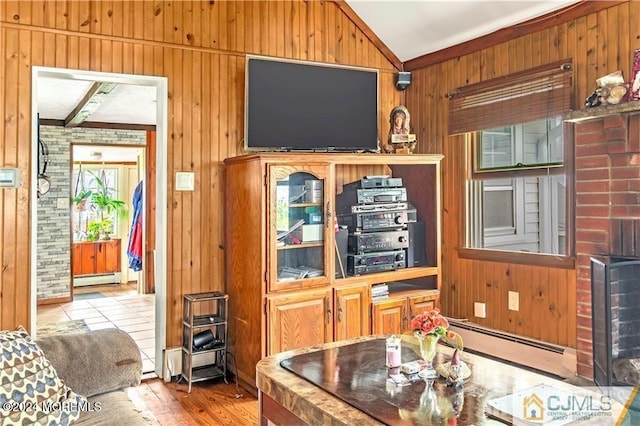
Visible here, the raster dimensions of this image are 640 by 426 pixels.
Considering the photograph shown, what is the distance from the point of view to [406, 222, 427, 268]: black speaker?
4098 mm

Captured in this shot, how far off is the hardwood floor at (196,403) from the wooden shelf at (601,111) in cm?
261

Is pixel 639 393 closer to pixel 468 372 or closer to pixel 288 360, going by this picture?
pixel 468 372

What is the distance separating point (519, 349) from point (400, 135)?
6.16 feet


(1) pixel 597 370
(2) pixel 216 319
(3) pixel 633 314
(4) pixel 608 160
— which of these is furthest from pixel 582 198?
(2) pixel 216 319

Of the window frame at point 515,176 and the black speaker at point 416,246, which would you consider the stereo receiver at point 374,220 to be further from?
the window frame at point 515,176

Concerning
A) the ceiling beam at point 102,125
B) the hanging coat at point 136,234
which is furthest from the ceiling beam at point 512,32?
the hanging coat at point 136,234

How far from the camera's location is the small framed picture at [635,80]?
9.29 ft

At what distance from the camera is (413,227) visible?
414 cm

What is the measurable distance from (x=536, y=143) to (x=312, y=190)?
67.2 inches

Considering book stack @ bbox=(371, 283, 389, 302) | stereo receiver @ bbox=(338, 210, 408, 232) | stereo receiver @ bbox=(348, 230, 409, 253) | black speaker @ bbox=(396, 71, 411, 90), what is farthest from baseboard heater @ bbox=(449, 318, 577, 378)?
black speaker @ bbox=(396, 71, 411, 90)

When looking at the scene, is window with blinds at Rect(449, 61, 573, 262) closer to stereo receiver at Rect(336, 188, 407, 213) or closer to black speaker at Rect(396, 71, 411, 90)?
black speaker at Rect(396, 71, 411, 90)

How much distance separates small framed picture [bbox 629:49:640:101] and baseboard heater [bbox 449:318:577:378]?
5.44 feet

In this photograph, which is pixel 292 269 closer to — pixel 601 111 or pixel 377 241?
pixel 377 241

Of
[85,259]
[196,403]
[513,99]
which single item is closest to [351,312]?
[196,403]
